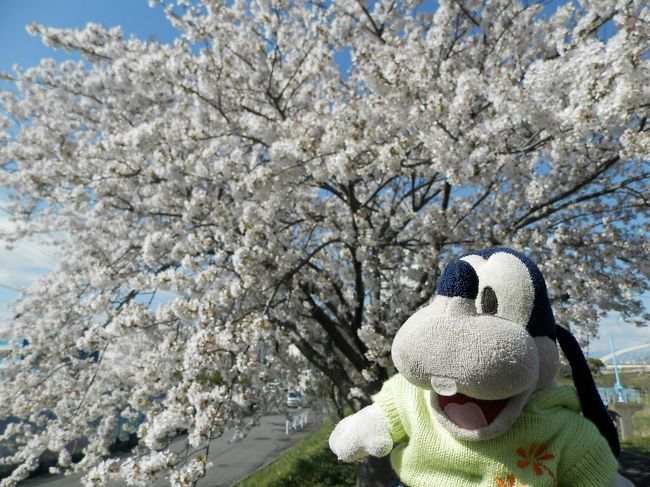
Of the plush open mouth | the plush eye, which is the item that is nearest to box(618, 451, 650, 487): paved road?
the plush open mouth

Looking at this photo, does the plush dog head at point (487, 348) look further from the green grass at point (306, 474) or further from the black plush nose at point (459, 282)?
the green grass at point (306, 474)

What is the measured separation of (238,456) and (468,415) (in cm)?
1305

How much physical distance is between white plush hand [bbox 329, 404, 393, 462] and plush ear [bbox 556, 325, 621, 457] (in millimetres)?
728

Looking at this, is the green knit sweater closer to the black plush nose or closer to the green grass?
the black plush nose

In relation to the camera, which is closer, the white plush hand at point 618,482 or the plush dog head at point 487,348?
the plush dog head at point 487,348

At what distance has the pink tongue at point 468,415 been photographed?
52.7 inches

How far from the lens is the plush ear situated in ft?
4.76

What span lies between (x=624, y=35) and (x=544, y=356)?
2.63 m

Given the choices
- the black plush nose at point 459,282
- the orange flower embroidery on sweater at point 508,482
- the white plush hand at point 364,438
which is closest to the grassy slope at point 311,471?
the white plush hand at point 364,438

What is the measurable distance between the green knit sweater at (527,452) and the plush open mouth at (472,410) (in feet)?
0.30

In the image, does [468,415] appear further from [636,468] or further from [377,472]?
[636,468]

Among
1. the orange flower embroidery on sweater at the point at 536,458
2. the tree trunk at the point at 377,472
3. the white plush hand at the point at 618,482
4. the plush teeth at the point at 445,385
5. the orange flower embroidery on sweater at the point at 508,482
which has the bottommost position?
the tree trunk at the point at 377,472

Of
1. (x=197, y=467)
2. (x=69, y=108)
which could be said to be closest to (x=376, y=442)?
(x=197, y=467)

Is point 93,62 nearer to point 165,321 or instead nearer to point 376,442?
point 165,321
